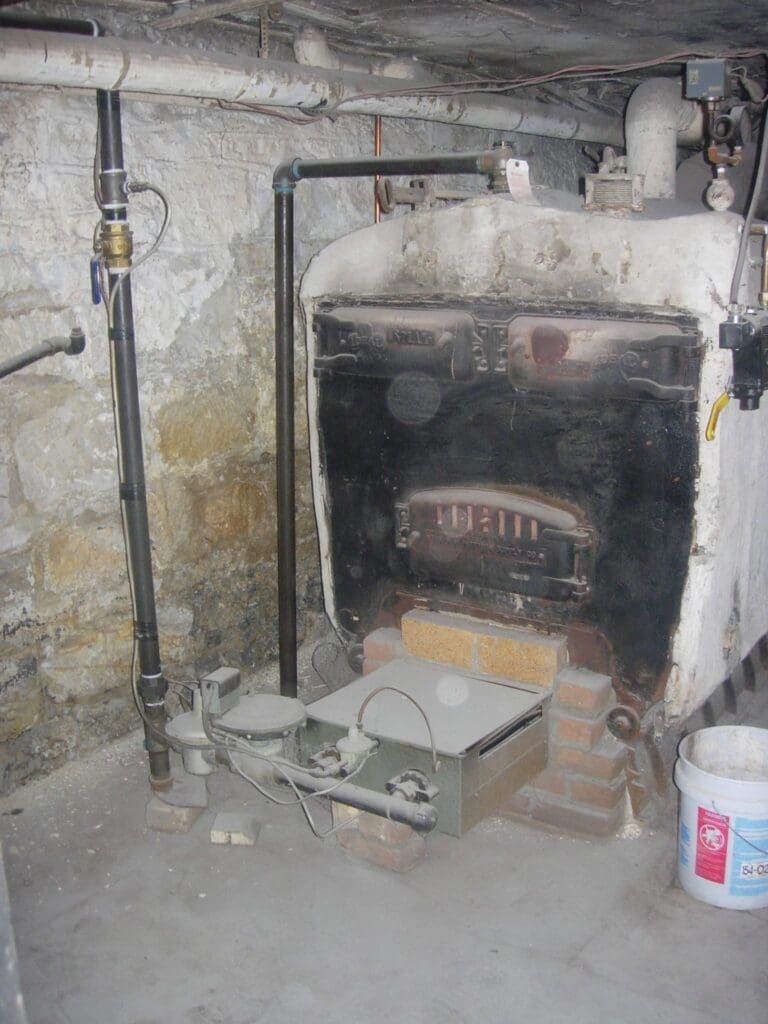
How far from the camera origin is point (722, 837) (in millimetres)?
2189

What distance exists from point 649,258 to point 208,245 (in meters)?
1.39

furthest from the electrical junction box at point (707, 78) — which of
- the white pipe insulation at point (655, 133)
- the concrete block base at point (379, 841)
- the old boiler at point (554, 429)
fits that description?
the concrete block base at point (379, 841)

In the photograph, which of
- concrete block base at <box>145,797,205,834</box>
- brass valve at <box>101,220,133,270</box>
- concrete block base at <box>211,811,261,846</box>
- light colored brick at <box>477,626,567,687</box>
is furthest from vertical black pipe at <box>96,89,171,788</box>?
light colored brick at <box>477,626,567,687</box>

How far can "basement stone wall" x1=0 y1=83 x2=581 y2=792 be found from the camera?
2508 millimetres

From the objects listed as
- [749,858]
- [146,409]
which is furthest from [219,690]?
[749,858]

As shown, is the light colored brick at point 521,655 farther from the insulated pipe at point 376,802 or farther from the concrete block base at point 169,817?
the concrete block base at point 169,817

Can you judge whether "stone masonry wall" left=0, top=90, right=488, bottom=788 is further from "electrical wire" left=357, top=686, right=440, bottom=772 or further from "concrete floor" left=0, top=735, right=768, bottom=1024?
"electrical wire" left=357, top=686, right=440, bottom=772

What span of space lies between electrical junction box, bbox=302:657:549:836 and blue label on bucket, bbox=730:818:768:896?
520mm

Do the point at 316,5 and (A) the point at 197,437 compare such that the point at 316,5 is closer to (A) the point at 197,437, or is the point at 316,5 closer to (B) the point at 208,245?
(B) the point at 208,245

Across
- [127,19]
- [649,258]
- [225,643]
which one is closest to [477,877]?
[225,643]

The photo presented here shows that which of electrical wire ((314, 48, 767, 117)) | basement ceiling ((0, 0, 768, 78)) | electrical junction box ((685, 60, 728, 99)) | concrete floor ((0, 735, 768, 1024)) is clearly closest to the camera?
concrete floor ((0, 735, 768, 1024))

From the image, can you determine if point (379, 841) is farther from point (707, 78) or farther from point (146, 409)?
point (707, 78)

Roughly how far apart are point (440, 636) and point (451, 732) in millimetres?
477

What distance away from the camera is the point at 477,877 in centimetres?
237
